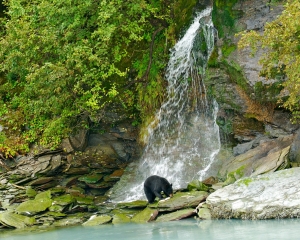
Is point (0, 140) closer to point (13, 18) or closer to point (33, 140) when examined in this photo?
point (33, 140)

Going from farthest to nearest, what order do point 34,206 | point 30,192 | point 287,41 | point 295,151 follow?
point 30,192 < point 34,206 < point 295,151 < point 287,41

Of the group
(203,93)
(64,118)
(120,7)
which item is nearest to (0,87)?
(64,118)

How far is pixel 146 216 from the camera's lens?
37.4ft

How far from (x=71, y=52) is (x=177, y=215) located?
6.17 m

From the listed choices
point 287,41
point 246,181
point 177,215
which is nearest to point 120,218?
point 177,215

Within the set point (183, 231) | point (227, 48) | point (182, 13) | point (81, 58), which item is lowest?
point (183, 231)

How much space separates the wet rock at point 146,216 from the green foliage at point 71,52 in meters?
4.13

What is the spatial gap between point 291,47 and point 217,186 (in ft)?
11.3

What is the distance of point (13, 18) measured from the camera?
54.3 ft

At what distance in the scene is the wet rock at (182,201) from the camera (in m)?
11.2

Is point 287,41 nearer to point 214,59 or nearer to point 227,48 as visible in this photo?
point 227,48

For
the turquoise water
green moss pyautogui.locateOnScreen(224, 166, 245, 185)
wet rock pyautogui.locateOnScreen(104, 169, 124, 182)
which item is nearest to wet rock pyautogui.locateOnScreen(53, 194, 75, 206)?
the turquoise water

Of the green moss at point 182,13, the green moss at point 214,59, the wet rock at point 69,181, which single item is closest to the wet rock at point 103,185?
the wet rock at point 69,181

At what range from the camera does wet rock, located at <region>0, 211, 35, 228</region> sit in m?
12.3
